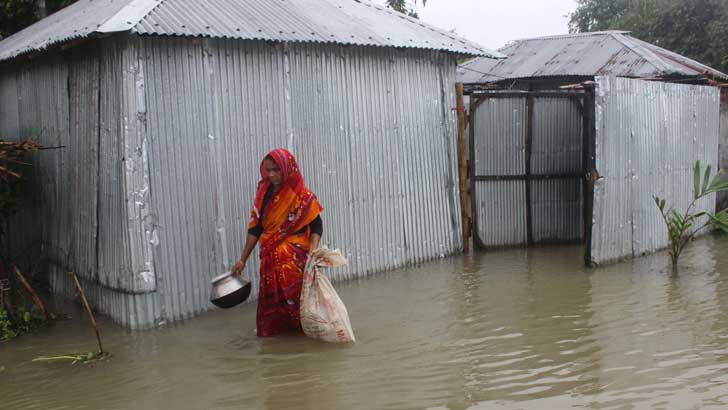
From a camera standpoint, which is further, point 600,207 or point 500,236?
point 500,236

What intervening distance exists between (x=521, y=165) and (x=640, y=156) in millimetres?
1581

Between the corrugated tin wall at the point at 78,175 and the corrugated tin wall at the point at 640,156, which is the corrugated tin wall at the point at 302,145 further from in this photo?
the corrugated tin wall at the point at 640,156

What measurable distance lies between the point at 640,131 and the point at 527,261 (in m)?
2.17

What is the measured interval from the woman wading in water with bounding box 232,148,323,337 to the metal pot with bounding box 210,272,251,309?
11cm

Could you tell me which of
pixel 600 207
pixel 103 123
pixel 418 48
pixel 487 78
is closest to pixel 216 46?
pixel 103 123

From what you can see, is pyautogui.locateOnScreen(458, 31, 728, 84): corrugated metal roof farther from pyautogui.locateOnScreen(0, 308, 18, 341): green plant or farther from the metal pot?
pyautogui.locateOnScreen(0, 308, 18, 341): green plant

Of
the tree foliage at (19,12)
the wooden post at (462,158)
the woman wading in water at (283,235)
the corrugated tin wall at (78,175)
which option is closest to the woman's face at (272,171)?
the woman wading in water at (283,235)

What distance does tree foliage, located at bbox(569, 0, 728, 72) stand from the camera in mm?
22250

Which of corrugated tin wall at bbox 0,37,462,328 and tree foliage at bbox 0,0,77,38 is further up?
tree foliage at bbox 0,0,77,38

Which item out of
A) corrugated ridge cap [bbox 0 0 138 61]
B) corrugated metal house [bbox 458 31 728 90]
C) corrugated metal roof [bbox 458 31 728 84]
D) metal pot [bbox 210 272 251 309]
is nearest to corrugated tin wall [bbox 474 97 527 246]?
corrugated metal house [bbox 458 31 728 90]

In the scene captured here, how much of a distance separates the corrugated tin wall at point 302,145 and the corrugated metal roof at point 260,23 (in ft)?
0.69

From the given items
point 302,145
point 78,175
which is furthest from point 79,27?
point 302,145

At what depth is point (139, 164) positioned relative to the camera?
6418 mm

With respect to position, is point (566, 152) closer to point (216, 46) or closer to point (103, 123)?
point (216, 46)
